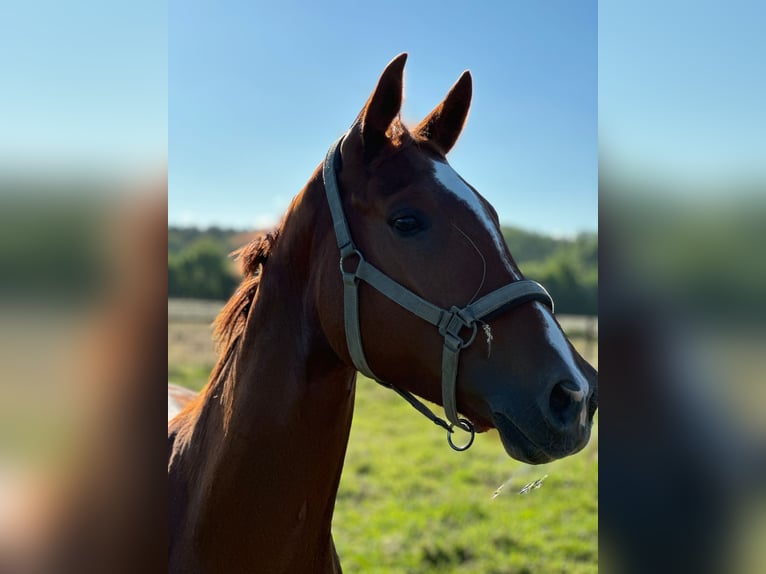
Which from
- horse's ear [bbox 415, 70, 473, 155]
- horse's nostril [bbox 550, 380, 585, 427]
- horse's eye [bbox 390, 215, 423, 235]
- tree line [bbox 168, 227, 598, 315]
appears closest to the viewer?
horse's nostril [bbox 550, 380, 585, 427]

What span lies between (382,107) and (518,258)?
647 inches

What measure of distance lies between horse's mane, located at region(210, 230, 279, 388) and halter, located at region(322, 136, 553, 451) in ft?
1.07

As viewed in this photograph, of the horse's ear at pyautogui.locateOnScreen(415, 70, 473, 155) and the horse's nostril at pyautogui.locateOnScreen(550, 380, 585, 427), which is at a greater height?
the horse's ear at pyautogui.locateOnScreen(415, 70, 473, 155)

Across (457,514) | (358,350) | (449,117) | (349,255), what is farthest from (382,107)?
(457,514)

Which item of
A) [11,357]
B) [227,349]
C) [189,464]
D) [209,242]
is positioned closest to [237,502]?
[189,464]

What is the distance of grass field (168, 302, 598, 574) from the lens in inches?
176

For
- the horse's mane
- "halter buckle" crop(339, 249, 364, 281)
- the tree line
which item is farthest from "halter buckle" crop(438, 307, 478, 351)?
the tree line

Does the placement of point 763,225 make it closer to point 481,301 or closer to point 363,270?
point 481,301

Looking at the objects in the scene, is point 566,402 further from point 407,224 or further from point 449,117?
point 449,117

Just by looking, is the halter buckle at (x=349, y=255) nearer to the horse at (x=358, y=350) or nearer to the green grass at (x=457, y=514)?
the horse at (x=358, y=350)

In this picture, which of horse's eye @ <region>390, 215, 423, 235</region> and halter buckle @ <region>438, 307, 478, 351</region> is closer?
halter buckle @ <region>438, 307, 478, 351</region>

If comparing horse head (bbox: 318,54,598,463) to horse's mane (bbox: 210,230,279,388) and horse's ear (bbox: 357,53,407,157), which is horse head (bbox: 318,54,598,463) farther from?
horse's mane (bbox: 210,230,279,388)

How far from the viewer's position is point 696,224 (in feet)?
2.31

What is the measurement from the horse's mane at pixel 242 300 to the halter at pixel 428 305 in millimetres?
327
